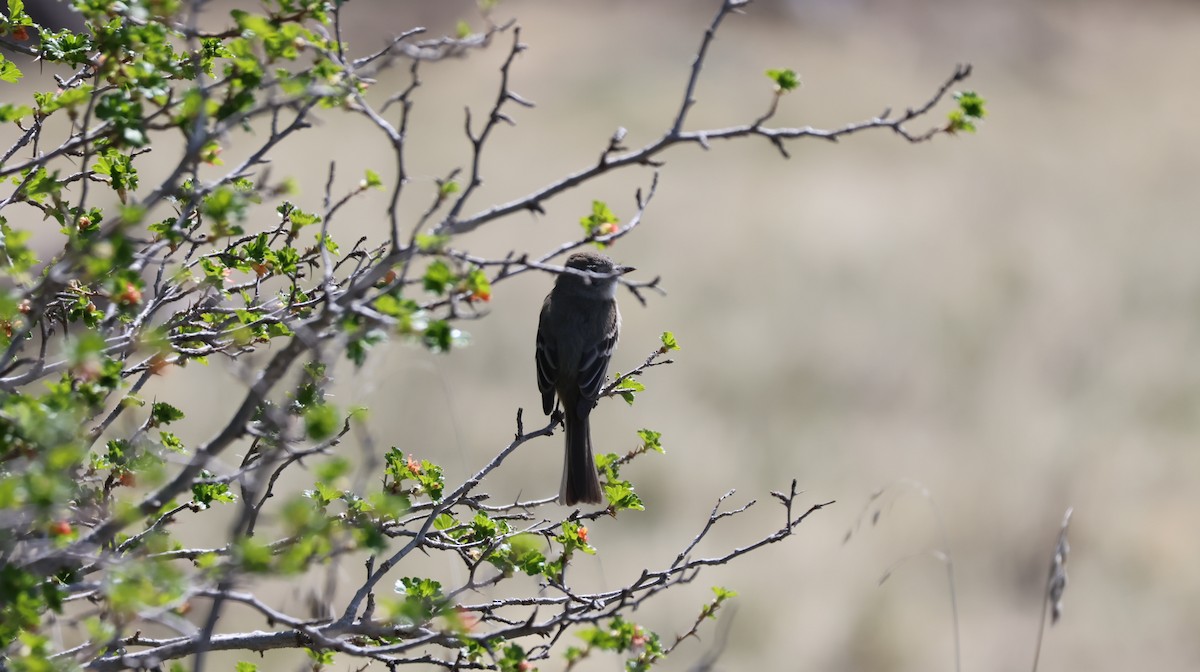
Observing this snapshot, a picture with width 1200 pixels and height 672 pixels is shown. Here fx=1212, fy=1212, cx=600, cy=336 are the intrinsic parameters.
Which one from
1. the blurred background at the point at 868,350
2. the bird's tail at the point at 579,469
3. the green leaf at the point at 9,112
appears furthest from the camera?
the blurred background at the point at 868,350

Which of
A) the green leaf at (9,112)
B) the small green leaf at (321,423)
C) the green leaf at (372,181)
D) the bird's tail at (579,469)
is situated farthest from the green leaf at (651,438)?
the green leaf at (9,112)

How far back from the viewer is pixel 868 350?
16.9 m

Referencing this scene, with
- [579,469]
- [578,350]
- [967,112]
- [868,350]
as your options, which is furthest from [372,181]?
[868,350]

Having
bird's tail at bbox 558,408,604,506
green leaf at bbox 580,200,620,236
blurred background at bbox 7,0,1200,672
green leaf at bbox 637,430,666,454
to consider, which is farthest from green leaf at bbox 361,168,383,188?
bird's tail at bbox 558,408,604,506

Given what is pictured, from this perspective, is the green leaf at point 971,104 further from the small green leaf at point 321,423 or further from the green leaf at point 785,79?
the small green leaf at point 321,423

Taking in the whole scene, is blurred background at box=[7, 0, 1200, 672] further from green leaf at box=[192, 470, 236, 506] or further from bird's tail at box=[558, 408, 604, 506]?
bird's tail at box=[558, 408, 604, 506]

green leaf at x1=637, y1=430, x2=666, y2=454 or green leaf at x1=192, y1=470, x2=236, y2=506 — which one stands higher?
green leaf at x1=637, y1=430, x2=666, y2=454

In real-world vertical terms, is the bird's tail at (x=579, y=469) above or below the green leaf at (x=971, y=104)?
above

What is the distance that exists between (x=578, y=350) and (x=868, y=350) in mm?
10915

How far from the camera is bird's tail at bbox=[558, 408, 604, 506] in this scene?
6074 millimetres

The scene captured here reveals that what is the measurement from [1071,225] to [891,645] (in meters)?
11.6

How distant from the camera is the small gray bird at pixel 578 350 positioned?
6.29m

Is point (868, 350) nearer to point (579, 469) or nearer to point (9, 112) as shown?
point (579, 469)

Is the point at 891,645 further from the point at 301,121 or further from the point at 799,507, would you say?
the point at 301,121
